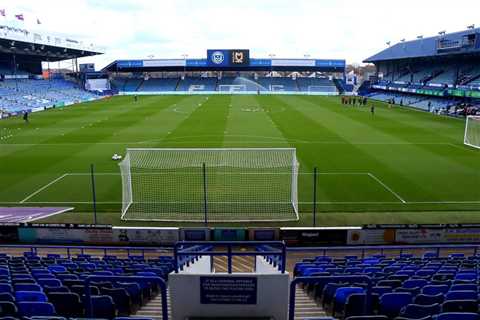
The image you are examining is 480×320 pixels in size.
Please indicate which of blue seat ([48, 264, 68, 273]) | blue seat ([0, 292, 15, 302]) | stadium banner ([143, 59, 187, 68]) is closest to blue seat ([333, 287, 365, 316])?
blue seat ([0, 292, 15, 302])

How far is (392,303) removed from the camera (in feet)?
22.0

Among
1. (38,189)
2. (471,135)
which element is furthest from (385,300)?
(471,135)

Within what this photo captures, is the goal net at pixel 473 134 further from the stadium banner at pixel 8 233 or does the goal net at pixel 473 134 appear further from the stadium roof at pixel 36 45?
the stadium roof at pixel 36 45

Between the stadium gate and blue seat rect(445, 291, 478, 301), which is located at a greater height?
the stadium gate

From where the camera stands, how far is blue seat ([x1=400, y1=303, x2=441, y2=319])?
6.04 meters

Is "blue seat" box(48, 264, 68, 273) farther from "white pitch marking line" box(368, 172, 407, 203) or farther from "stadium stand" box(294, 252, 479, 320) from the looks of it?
"white pitch marking line" box(368, 172, 407, 203)

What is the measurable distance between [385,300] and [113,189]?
58.2 feet

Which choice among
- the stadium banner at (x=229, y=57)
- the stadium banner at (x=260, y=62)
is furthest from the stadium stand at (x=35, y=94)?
the stadium banner at (x=260, y=62)

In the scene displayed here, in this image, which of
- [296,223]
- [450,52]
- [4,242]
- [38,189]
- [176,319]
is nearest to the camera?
[176,319]

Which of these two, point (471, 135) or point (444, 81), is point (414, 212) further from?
point (444, 81)

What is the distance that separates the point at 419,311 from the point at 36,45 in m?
80.4

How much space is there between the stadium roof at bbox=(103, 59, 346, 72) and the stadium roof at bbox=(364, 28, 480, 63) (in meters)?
17.5

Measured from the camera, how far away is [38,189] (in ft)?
71.6

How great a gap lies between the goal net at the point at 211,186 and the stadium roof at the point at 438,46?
41853mm
